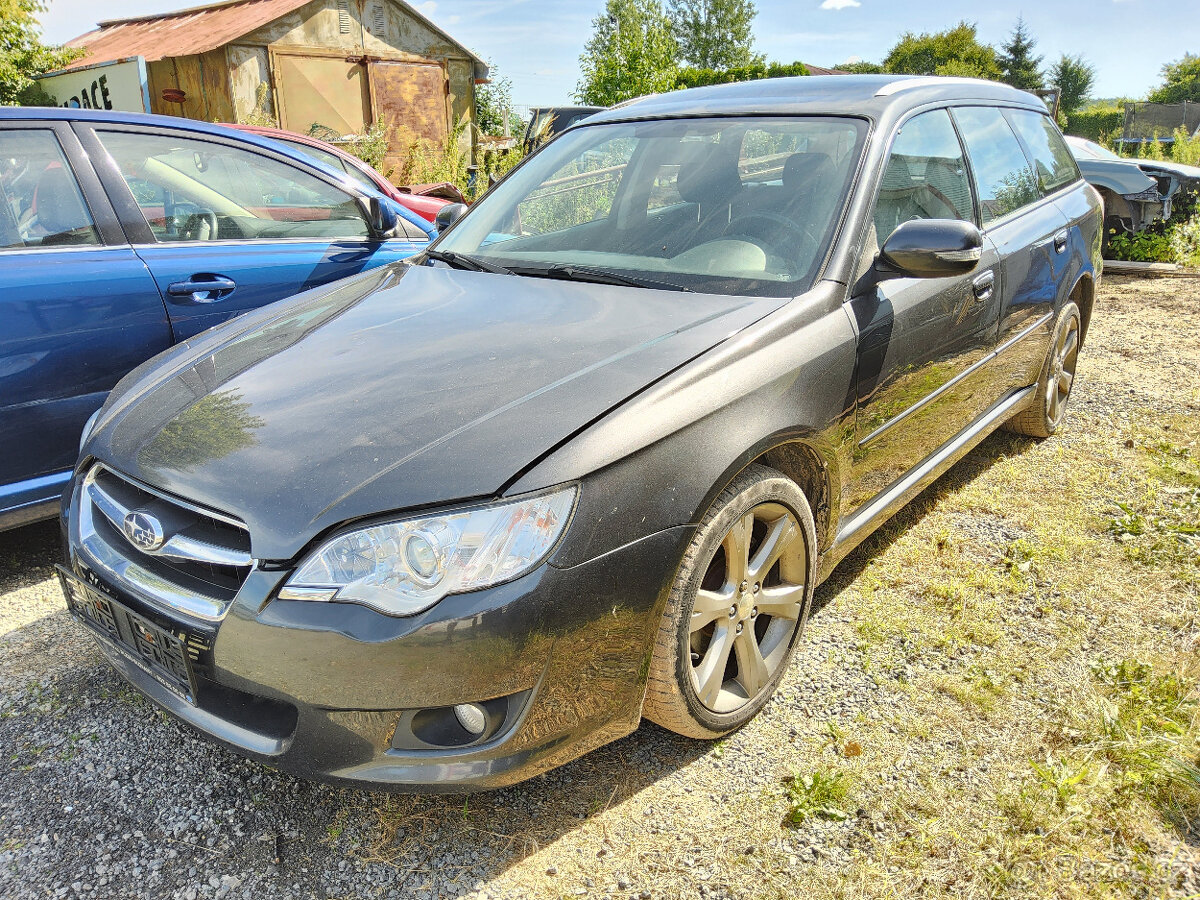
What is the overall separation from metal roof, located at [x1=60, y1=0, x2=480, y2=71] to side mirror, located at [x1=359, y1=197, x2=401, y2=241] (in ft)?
37.7

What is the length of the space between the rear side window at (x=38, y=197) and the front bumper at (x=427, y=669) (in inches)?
76.0

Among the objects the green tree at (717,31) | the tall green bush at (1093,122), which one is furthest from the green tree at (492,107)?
the green tree at (717,31)

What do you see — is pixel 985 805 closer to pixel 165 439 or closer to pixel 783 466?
pixel 783 466

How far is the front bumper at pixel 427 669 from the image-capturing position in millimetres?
1691

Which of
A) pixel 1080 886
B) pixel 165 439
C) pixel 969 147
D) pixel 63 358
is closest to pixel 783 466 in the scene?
pixel 1080 886

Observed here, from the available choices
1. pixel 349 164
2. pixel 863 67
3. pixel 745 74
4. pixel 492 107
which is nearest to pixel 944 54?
pixel 863 67

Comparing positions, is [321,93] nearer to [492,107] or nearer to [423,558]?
[492,107]

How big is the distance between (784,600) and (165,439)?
164cm

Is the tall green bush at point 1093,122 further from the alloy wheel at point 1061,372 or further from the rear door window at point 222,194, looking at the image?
the rear door window at point 222,194

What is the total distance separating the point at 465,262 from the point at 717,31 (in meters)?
75.8

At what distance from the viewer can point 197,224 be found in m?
3.68

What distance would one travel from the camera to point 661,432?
1932mm

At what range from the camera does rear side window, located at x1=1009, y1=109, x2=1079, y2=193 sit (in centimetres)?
406

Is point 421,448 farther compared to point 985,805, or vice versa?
point 985,805
